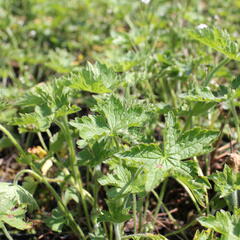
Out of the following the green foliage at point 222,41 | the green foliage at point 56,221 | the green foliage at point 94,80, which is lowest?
the green foliage at point 56,221

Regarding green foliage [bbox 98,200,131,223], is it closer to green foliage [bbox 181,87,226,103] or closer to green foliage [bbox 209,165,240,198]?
green foliage [bbox 209,165,240,198]

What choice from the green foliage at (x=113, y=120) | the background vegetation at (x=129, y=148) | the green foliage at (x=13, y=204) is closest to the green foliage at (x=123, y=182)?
the background vegetation at (x=129, y=148)

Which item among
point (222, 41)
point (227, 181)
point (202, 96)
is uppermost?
point (222, 41)

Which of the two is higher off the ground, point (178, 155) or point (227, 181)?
point (178, 155)

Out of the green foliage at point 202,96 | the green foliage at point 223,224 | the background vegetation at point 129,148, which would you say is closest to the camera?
the green foliage at point 223,224

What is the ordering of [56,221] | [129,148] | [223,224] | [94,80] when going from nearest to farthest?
[223,224]
[129,148]
[94,80]
[56,221]

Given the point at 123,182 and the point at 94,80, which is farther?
the point at 94,80

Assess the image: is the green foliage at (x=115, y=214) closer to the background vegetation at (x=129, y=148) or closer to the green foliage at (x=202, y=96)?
the background vegetation at (x=129, y=148)

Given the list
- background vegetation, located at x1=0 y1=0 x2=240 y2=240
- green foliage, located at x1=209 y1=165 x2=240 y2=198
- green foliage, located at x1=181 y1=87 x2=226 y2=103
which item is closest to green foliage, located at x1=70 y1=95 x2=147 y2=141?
background vegetation, located at x1=0 y1=0 x2=240 y2=240

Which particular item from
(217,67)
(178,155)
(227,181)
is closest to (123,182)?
(178,155)

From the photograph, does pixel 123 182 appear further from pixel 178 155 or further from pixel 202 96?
pixel 202 96

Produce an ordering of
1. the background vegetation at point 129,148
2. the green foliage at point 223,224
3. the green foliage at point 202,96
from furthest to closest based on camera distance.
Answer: the green foliage at point 202,96 → the background vegetation at point 129,148 → the green foliage at point 223,224

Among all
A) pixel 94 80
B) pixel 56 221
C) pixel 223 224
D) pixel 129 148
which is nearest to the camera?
pixel 223 224
